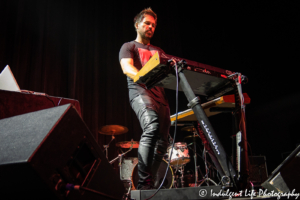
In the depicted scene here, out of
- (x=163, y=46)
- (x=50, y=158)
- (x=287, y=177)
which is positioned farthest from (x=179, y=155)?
(x=50, y=158)

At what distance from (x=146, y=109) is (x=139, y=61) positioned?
564 mm

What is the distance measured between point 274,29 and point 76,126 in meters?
5.81

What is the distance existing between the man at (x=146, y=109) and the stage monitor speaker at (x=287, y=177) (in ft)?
2.47

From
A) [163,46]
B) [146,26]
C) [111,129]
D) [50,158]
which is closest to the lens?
[50,158]

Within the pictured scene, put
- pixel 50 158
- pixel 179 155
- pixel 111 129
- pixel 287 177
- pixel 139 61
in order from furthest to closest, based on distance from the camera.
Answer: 1. pixel 179 155
2. pixel 111 129
3. pixel 139 61
4. pixel 287 177
5. pixel 50 158

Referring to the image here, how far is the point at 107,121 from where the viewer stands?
15.4ft

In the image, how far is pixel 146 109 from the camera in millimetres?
1744

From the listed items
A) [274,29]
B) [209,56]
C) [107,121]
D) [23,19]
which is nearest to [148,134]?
[107,121]

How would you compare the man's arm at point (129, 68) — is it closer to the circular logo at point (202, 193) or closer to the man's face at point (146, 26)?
the man's face at point (146, 26)

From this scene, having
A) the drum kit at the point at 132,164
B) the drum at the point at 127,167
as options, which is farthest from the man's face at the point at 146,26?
the drum at the point at 127,167

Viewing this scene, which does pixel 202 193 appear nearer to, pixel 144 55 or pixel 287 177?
pixel 287 177

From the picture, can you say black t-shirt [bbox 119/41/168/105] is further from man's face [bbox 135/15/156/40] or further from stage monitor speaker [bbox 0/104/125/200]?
stage monitor speaker [bbox 0/104/125/200]

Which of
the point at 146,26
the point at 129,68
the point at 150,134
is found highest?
the point at 146,26

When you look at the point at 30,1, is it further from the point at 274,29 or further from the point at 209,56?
the point at 274,29
